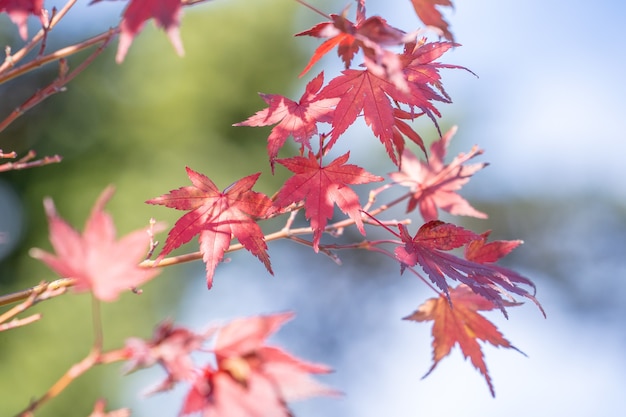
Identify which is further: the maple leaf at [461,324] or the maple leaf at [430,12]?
the maple leaf at [461,324]

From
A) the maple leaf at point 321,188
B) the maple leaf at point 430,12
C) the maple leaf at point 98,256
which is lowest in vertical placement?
the maple leaf at point 321,188

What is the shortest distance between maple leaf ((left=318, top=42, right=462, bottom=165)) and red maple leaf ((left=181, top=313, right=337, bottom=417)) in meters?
0.32

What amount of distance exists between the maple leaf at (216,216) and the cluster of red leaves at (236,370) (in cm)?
23

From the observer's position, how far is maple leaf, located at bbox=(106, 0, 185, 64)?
20.3 inches

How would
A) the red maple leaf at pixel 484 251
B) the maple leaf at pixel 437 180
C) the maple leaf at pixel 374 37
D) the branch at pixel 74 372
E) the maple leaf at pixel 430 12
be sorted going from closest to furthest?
the branch at pixel 74 372 → the maple leaf at pixel 374 37 → the maple leaf at pixel 430 12 → the red maple leaf at pixel 484 251 → the maple leaf at pixel 437 180

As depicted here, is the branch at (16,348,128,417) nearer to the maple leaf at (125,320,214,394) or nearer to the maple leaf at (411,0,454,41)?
the maple leaf at (125,320,214,394)

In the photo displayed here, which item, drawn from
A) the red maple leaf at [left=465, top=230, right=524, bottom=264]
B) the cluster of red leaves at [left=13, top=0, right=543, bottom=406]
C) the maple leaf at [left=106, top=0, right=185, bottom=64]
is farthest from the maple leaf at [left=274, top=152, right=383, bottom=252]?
the maple leaf at [left=106, top=0, right=185, bottom=64]

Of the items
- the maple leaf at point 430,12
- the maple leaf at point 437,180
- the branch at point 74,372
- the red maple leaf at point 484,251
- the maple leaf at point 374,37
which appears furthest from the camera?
the maple leaf at point 437,180

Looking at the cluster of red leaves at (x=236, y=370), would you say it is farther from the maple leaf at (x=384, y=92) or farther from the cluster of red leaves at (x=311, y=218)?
the maple leaf at (x=384, y=92)

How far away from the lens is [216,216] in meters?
0.78

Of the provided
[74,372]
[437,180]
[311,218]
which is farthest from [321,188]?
→ [74,372]

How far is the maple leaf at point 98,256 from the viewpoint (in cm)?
46

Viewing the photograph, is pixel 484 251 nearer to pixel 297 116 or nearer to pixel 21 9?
pixel 297 116

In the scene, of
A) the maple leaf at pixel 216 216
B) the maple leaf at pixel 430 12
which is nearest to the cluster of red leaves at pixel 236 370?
the maple leaf at pixel 216 216
